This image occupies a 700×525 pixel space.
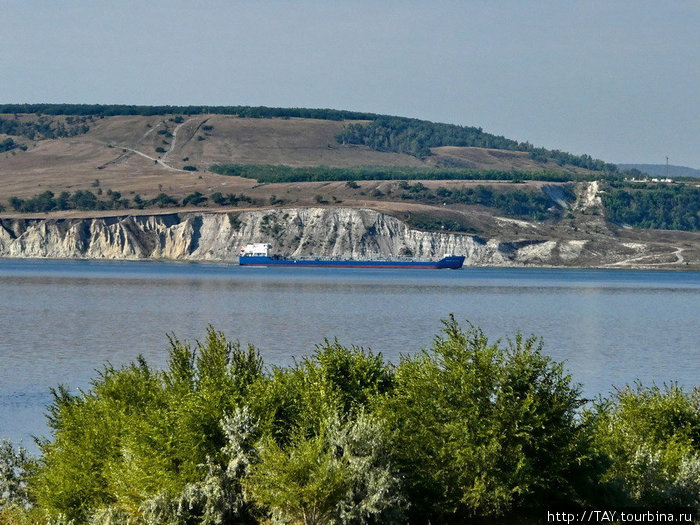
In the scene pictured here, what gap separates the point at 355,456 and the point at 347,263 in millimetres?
145798

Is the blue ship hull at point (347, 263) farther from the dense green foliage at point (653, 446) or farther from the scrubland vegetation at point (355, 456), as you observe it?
the scrubland vegetation at point (355, 456)

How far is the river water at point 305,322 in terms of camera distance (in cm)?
4081

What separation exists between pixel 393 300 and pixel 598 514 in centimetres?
6357

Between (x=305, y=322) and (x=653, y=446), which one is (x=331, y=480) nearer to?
(x=653, y=446)

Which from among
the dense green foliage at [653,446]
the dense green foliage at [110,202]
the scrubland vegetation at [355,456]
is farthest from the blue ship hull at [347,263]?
the scrubland vegetation at [355,456]

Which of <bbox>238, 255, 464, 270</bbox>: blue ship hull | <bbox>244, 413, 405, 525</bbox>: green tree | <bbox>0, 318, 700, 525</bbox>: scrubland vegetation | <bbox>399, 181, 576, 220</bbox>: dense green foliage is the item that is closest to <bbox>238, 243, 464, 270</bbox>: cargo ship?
<bbox>238, 255, 464, 270</bbox>: blue ship hull

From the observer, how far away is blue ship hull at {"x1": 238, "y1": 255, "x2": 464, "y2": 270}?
161 metres

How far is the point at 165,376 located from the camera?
896 inches

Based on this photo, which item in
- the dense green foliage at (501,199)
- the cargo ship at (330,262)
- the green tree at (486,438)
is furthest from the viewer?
the dense green foliage at (501,199)

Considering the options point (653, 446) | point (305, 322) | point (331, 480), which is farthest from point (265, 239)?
point (331, 480)

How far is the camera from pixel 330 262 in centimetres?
16375

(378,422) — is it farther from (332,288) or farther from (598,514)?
(332,288)

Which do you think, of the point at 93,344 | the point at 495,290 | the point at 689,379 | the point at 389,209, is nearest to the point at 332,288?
the point at 495,290

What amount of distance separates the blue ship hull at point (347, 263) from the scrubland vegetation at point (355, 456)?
139 meters
